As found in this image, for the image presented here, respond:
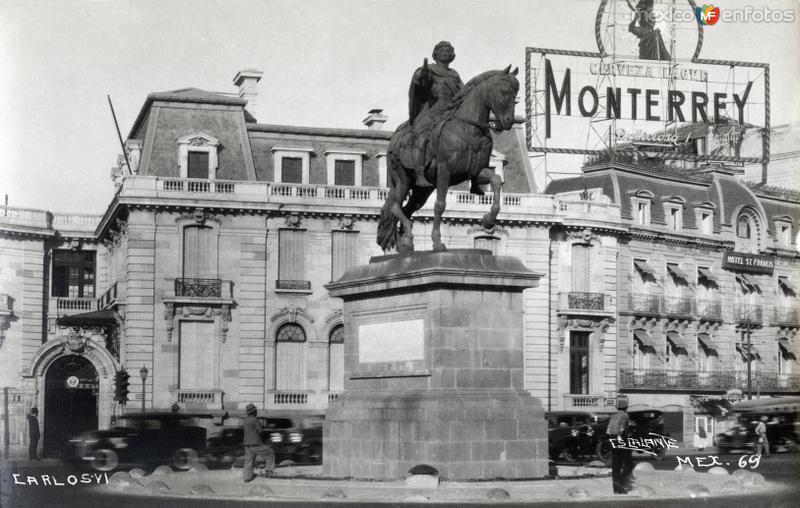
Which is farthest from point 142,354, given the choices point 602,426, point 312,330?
point 602,426

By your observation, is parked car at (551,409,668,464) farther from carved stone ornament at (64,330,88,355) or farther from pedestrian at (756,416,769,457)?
carved stone ornament at (64,330,88,355)

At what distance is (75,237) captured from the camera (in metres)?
59.3

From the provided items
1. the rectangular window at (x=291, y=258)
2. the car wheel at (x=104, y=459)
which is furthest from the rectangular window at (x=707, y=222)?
the car wheel at (x=104, y=459)

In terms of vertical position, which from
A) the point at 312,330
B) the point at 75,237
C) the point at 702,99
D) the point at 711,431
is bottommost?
the point at 711,431

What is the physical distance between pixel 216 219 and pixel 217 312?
3539mm

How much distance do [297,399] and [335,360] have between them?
92.7 inches

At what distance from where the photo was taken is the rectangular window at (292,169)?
55531 millimetres

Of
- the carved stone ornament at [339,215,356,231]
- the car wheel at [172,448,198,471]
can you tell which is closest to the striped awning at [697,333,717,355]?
the carved stone ornament at [339,215,356,231]

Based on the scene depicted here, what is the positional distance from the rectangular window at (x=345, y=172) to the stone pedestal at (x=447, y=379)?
32.4 m

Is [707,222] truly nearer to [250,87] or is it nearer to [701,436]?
[701,436]

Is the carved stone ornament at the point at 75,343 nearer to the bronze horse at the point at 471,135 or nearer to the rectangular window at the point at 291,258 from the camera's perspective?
the rectangular window at the point at 291,258

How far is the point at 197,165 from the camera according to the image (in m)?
54.0

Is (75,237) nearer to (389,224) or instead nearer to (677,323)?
(677,323)

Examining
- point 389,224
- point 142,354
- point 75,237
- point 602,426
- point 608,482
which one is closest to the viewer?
point 608,482
